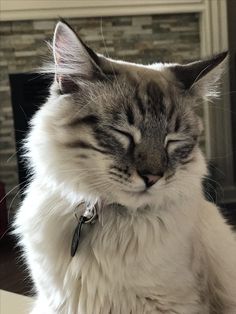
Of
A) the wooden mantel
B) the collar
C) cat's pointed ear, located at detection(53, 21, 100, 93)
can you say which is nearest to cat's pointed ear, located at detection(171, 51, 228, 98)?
cat's pointed ear, located at detection(53, 21, 100, 93)

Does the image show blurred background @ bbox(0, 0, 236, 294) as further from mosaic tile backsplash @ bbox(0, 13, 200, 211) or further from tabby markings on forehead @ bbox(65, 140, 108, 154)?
tabby markings on forehead @ bbox(65, 140, 108, 154)

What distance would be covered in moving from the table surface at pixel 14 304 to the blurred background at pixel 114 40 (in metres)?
1.68

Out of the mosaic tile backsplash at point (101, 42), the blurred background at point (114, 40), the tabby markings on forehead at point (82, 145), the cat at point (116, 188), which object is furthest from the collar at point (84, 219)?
the mosaic tile backsplash at point (101, 42)

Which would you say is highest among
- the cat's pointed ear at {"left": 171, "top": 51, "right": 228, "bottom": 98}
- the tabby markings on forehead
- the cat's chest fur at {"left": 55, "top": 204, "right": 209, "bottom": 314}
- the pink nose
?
the cat's pointed ear at {"left": 171, "top": 51, "right": 228, "bottom": 98}

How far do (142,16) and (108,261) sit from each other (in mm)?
2528

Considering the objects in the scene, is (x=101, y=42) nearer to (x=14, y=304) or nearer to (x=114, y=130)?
(x=14, y=304)

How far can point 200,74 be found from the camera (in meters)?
1.14

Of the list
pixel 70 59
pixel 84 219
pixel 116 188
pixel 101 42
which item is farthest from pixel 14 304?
pixel 101 42

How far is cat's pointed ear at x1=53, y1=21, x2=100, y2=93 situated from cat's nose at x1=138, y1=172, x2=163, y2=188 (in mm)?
259

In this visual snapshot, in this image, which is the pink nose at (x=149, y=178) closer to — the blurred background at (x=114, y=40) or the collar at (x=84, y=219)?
the collar at (x=84, y=219)

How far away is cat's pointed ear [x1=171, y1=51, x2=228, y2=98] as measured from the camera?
113 cm

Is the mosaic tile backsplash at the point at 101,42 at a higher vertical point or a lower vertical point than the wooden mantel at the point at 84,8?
lower

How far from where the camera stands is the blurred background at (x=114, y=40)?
3168 millimetres

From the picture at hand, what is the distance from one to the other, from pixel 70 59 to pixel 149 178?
0.31 m
